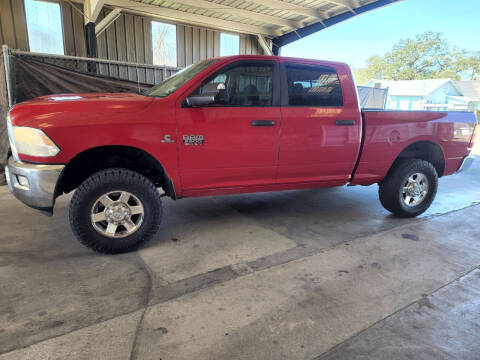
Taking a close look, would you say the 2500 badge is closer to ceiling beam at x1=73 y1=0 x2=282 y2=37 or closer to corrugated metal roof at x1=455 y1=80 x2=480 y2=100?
ceiling beam at x1=73 y1=0 x2=282 y2=37

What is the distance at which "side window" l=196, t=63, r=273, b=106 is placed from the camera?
318 cm

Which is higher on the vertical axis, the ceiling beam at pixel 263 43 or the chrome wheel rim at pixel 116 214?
the ceiling beam at pixel 263 43

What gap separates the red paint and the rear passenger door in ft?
0.04

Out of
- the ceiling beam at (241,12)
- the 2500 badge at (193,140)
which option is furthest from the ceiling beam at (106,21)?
the 2500 badge at (193,140)

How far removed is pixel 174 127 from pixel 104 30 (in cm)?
846

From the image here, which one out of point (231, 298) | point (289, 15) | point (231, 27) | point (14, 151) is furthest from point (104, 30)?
point (231, 298)

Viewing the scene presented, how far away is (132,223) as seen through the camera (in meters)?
2.97

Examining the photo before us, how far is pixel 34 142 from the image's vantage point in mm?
2576

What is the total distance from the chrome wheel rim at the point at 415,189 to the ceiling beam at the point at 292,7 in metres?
7.32

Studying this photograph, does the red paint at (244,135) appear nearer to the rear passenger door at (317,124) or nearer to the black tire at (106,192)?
the rear passenger door at (317,124)

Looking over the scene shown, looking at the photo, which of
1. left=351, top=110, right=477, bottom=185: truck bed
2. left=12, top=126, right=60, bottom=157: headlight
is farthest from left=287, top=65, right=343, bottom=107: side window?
left=12, top=126, right=60, bottom=157: headlight

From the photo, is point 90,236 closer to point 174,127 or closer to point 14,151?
point 14,151

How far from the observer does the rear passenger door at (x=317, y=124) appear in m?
3.39

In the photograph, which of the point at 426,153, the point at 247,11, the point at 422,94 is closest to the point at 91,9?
the point at 247,11
